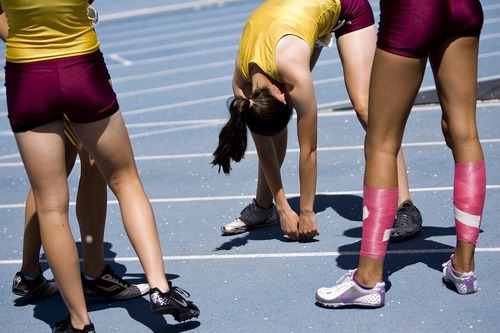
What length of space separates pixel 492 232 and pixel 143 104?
20.1 ft

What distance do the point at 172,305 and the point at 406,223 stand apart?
1.77 m

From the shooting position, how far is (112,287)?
4711 millimetres

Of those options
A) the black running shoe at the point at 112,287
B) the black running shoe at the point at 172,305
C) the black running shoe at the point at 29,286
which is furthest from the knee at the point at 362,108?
the black running shoe at the point at 29,286

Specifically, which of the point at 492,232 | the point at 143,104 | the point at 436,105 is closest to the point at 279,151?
the point at 492,232

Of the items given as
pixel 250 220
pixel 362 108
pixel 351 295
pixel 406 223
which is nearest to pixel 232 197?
pixel 250 220

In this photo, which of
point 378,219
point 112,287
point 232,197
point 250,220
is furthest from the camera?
point 232,197

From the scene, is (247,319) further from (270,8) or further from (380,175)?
(270,8)

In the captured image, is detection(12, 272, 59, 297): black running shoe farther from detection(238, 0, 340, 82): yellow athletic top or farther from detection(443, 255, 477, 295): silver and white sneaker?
detection(443, 255, 477, 295): silver and white sneaker

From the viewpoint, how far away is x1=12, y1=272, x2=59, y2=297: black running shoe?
4.81 metres

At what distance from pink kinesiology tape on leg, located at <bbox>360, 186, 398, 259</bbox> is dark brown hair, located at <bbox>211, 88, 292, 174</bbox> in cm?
86

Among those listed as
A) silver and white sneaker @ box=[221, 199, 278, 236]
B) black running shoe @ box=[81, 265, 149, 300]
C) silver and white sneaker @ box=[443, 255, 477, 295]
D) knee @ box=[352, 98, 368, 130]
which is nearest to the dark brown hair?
knee @ box=[352, 98, 368, 130]

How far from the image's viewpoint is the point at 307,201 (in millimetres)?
4977

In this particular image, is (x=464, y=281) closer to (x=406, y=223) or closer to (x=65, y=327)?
(x=406, y=223)

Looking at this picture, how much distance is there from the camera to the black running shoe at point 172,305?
3883 millimetres
